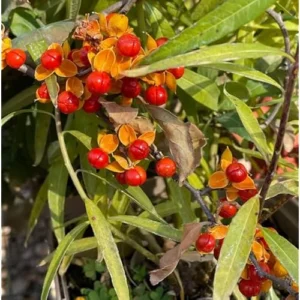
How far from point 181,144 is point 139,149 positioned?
0.14 feet

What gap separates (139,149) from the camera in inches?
24.2

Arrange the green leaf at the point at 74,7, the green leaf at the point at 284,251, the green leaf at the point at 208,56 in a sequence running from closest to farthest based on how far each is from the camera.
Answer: the green leaf at the point at 208,56 < the green leaf at the point at 284,251 < the green leaf at the point at 74,7

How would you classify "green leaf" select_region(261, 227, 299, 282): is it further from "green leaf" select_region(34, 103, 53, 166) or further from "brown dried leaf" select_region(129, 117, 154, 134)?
"green leaf" select_region(34, 103, 53, 166)

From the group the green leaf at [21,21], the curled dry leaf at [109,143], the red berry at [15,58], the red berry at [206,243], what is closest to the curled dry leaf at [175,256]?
the red berry at [206,243]

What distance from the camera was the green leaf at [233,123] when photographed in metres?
0.89

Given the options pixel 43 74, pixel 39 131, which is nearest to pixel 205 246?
pixel 43 74

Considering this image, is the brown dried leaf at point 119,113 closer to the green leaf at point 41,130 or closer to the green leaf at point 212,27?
the green leaf at point 212,27

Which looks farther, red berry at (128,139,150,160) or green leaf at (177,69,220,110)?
green leaf at (177,69,220,110)

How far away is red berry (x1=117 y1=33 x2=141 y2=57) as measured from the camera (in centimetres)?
57

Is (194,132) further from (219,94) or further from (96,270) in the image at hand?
(96,270)

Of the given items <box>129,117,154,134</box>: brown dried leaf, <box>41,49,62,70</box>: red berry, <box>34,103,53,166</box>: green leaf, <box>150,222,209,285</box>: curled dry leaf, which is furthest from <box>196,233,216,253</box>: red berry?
<box>34,103,53,166</box>: green leaf

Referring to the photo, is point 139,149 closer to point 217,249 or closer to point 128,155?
point 128,155

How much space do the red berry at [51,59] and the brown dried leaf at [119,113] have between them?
6 cm

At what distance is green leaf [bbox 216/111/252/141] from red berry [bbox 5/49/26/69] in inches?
14.1
